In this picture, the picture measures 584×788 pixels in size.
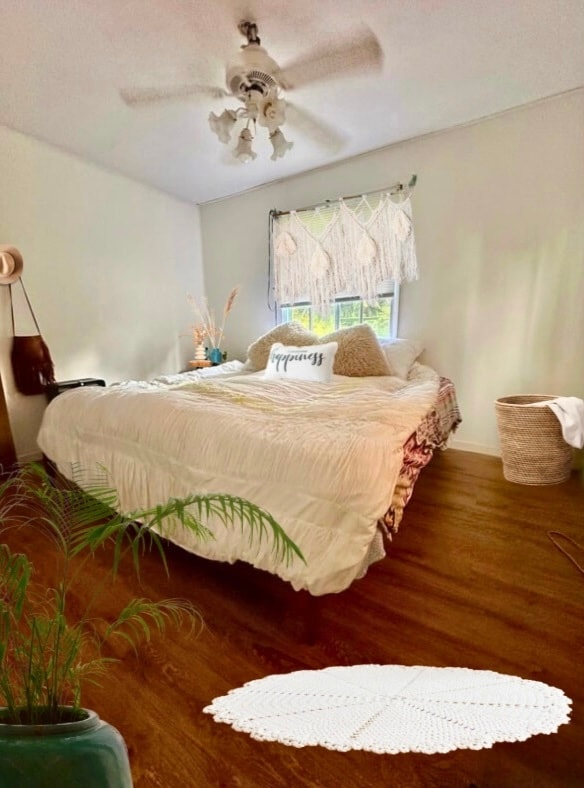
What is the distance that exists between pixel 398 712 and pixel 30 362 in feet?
10.5

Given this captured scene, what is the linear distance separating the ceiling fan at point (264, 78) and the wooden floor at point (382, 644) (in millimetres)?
2234

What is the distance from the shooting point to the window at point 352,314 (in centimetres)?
311

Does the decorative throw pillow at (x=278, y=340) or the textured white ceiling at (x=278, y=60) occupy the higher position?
the textured white ceiling at (x=278, y=60)

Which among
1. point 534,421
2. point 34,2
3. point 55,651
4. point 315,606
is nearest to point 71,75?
point 34,2

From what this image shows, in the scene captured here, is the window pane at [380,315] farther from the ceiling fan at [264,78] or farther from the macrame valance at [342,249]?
the ceiling fan at [264,78]

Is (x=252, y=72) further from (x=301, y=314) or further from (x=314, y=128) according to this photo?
(x=301, y=314)

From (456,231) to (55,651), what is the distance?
320cm

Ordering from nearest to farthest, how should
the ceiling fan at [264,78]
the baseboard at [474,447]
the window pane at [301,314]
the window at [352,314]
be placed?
the ceiling fan at [264,78] → the baseboard at [474,447] → the window at [352,314] → the window pane at [301,314]

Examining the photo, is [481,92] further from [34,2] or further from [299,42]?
[34,2]

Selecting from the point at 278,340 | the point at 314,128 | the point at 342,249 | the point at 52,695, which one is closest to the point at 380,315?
the point at 342,249

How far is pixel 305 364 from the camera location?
2379 mm

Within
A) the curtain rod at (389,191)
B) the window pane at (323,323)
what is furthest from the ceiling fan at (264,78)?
the window pane at (323,323)

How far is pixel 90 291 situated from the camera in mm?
3174

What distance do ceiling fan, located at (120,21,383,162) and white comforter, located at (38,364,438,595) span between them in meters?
1.41
